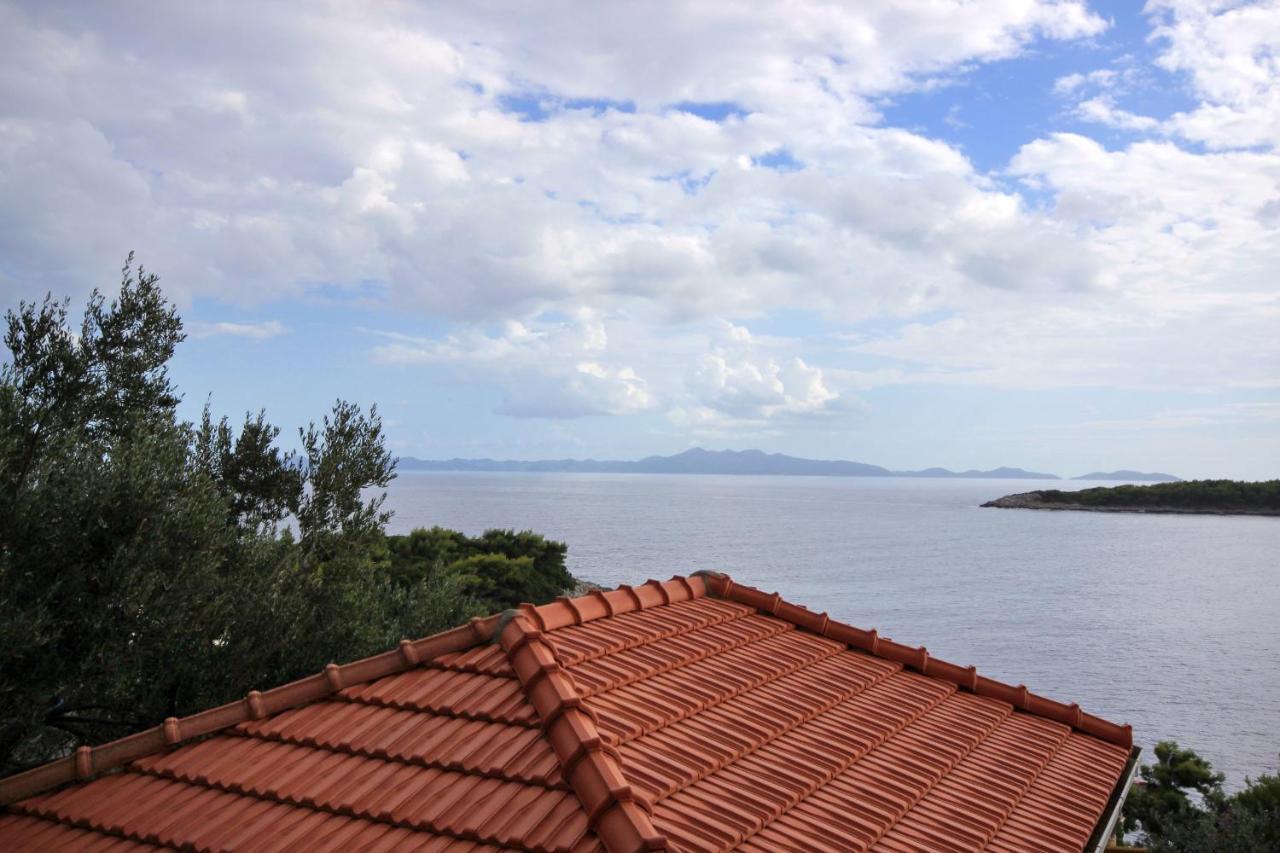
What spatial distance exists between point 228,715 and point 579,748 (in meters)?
3.10

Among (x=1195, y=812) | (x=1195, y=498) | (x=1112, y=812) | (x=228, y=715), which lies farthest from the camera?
(x=1195, y=498)

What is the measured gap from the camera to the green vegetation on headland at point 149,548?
990 centimetres

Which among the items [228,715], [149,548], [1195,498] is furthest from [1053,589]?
[1195,498]

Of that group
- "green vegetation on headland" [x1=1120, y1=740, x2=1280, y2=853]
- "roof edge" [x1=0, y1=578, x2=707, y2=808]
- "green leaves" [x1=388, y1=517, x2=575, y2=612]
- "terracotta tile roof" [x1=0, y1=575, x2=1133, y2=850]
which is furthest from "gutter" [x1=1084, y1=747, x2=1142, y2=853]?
"green leaves" [x1=388, y1=517, x2=575, y2=612]

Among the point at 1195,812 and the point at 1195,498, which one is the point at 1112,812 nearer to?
the point at 1195,812

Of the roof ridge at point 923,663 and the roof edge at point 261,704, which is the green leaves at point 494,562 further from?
the roof edge at point 261,704

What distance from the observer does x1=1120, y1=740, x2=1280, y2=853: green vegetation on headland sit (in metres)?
14.0

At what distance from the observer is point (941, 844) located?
616 cm

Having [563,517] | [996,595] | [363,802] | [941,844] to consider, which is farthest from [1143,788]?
[563,517]

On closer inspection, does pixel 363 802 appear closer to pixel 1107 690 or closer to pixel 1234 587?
pixel 1107 690

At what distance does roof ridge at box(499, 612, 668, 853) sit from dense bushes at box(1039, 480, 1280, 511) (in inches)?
7919

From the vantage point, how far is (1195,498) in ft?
593

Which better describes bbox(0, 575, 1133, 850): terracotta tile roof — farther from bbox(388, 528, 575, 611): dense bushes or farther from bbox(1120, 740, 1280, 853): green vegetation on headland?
bbox(388, 528, 575, 611): dense bushes

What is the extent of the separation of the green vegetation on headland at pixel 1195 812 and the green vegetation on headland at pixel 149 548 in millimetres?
13308
